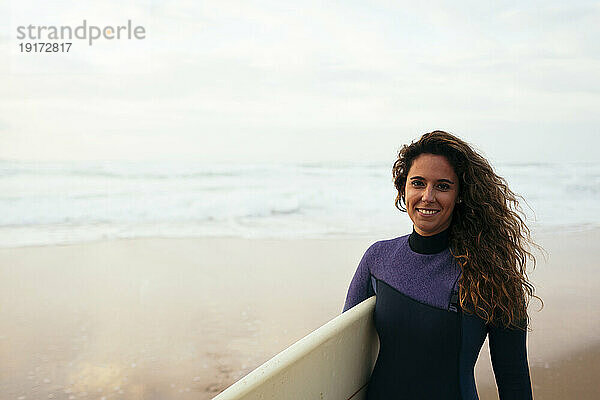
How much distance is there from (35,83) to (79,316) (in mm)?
9187

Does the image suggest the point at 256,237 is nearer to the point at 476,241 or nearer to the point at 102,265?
the point at 102,265

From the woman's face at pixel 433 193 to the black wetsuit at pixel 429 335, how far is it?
0.15ft

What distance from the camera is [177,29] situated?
1313cm

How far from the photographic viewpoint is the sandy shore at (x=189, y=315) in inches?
121

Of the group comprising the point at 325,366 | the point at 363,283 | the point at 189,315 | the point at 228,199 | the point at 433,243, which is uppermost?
the point at 433,243

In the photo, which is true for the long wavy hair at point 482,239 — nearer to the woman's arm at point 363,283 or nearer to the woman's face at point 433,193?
the woman's face at point 433,193

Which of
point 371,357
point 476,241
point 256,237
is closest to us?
point 476,241

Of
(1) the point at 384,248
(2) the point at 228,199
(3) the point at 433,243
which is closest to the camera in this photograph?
(3) the point at 433,243

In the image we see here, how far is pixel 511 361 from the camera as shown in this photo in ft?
4.59

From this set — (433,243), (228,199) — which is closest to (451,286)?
(433,243)

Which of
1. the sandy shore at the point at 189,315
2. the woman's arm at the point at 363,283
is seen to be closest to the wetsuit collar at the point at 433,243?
the woman's arm at the point at 363,283

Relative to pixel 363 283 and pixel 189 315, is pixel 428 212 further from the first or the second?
pixel 189 315

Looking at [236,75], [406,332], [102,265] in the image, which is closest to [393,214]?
[102,265]

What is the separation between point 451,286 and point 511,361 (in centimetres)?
21
